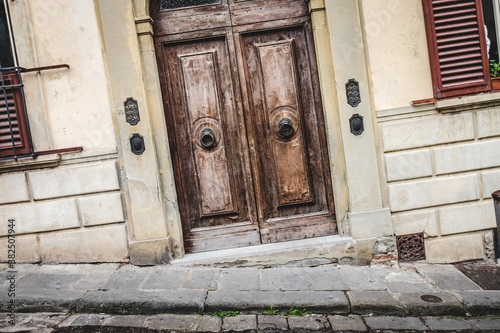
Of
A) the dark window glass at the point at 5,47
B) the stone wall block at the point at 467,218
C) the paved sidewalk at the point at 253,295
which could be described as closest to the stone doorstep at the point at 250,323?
the paved sidewalk at the point at 253,295

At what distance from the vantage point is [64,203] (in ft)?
12.9

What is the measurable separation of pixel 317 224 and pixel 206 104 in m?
1.89

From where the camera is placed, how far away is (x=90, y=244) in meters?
3.96

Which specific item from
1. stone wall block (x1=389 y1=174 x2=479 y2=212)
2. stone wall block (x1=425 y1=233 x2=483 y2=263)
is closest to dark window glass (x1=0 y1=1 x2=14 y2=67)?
stone wall block (x1=389 y1=174 x2=479 y2=212)

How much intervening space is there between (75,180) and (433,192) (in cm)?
392

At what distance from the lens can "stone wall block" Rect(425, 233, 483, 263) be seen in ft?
13.0

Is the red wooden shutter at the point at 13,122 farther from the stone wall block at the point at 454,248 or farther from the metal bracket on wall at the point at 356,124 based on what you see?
the stone wall block at the point at 454,248

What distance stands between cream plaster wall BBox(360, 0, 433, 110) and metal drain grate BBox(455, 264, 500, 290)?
1.89 m

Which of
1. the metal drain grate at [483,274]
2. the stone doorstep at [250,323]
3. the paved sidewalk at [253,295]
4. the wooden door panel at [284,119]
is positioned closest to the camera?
the stone doorstep at [250,323]

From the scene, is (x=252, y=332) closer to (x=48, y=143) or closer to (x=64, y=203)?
(x=64, y=203)

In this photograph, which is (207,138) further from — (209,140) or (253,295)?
(253,295)

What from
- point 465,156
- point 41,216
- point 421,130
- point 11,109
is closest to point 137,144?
point 41,216

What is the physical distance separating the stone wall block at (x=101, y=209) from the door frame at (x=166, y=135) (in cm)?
51

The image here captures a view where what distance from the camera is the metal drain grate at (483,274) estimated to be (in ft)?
11.3
